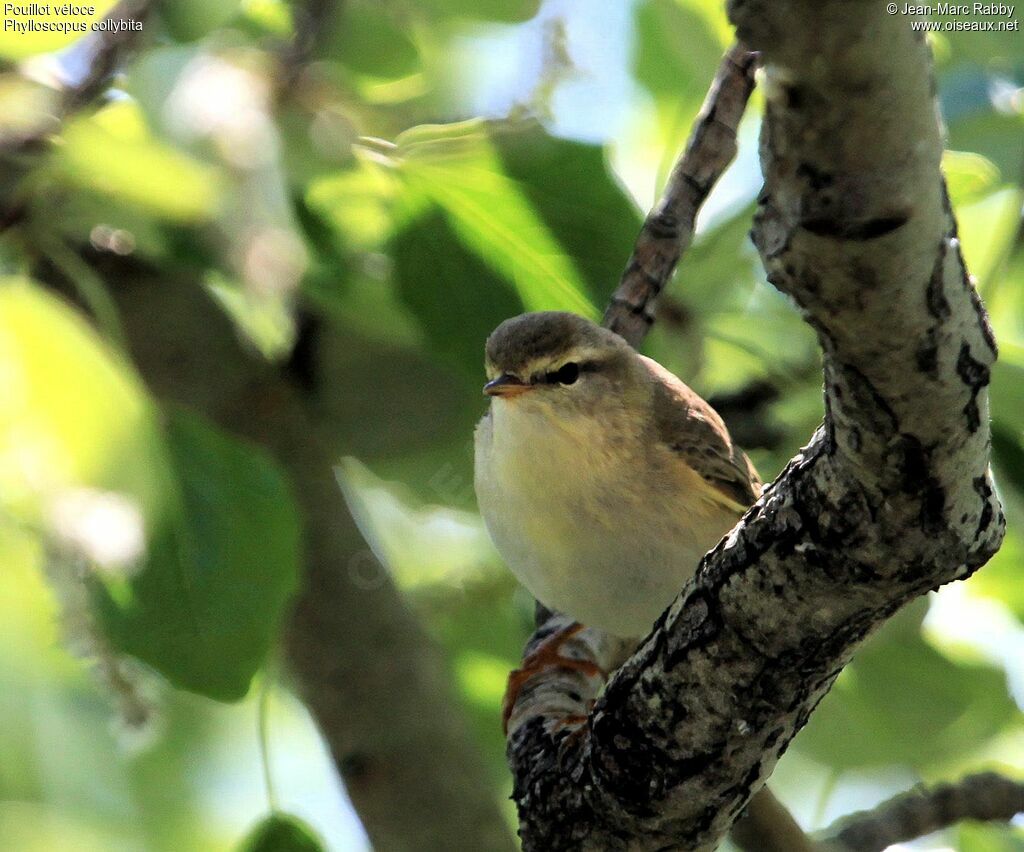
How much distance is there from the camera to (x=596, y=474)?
9.32 ft

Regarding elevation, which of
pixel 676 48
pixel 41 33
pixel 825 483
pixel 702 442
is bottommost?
pixel 825 483

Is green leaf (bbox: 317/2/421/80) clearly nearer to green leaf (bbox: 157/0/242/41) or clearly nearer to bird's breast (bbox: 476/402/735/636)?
green leaf (bbox: 157/0/242/41)

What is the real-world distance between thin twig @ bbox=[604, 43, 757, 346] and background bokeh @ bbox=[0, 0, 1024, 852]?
0.06 m

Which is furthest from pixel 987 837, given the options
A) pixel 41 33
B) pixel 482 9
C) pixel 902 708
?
pixel 41 33

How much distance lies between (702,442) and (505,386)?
51cm

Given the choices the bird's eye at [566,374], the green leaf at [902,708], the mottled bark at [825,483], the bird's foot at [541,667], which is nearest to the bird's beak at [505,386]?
the bird's eye at [566,374]

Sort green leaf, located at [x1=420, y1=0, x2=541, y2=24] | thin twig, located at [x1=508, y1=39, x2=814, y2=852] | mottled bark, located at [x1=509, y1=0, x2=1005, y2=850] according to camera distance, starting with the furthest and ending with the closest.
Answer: thin twig, located at [x1=508, y1=39, x2=814, y2=852]
green leaf, located at [x1=420, y1=0, x2=541, y2=24]
mottled bark, located at [x1=509, y1=0, x2=1005, y2=850]

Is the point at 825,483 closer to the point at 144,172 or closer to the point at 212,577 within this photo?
the point at 144,172

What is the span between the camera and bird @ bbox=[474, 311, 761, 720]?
9.00 ft

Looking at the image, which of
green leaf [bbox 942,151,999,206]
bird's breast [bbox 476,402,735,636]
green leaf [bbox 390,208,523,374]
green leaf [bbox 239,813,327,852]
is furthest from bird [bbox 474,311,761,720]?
green leaf [bbox 942,151,999,206]

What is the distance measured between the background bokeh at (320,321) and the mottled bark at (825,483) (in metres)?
0.55

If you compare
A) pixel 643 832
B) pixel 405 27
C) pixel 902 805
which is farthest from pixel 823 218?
pixel 902 805

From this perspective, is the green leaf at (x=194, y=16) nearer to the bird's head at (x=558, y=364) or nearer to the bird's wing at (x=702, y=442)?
the bird's head at (x=558, y=364)

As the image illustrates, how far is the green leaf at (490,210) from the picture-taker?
2.55m
